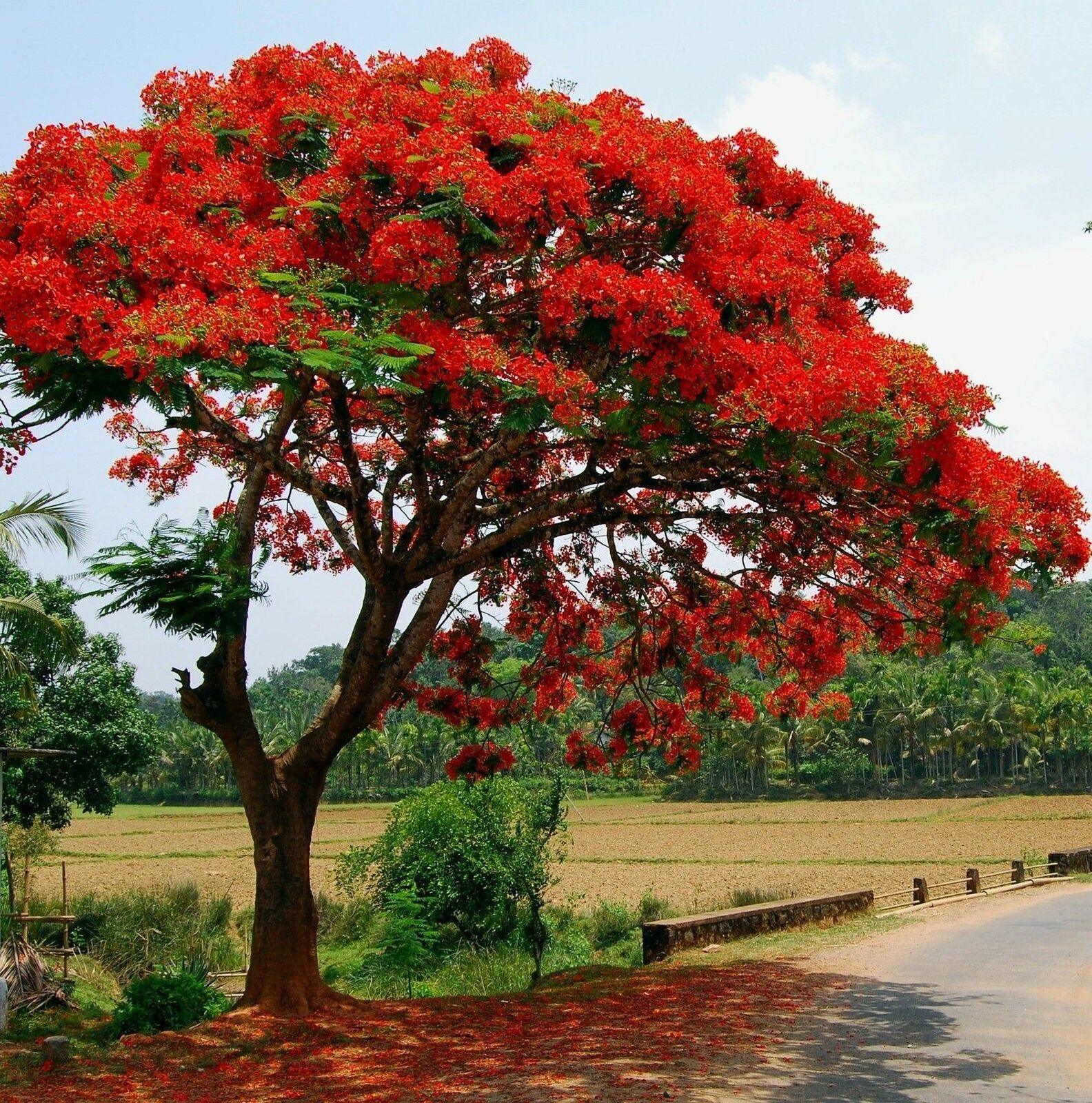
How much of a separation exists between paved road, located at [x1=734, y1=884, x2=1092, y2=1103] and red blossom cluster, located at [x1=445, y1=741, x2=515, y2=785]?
4220 mm

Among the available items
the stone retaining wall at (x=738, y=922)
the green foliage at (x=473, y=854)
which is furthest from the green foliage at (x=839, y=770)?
the stone retaining wall at (x=738, y=922)

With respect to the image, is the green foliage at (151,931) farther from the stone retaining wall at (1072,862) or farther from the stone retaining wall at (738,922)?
the stone retaining wall at (1072,862)

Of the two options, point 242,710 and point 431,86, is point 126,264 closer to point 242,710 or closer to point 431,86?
point 431,86

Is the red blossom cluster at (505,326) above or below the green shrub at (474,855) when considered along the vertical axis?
above

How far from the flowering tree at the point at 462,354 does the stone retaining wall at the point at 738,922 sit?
4889 mm

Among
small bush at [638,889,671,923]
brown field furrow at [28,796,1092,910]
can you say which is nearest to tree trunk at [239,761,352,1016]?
brown field furrow at [28,796,1092,910]

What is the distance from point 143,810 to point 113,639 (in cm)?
6661

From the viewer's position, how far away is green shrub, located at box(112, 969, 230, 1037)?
11734 mm

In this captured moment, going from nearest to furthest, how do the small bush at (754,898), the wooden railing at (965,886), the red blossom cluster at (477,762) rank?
the red blossom cluster at (477,762) → the wooden railing at (965,886) → the small bush at (754,898)

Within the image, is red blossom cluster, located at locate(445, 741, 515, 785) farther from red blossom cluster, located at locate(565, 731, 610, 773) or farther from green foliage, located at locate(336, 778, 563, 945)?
green foliage, located at locate(336, 778, 563, 945)

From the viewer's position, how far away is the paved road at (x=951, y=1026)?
7.95 meters

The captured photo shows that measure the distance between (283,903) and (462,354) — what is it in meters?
5.41

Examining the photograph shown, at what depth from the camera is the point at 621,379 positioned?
30.6 ft

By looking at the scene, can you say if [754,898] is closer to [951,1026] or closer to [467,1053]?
[951,1026]
